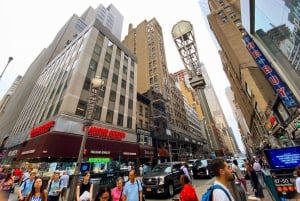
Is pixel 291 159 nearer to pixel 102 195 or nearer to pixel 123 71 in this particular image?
pixel 102 195

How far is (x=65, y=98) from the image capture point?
19.5 meters

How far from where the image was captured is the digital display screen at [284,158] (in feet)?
18.0

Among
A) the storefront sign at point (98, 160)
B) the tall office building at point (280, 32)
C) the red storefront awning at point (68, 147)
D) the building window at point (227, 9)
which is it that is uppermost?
the building window at point (227, 9)

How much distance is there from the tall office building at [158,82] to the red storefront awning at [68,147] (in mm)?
13095

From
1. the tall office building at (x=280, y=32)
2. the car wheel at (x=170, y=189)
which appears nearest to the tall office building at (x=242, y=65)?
the tall office building at (x=280, y=32)

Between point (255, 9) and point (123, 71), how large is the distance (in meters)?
26.4

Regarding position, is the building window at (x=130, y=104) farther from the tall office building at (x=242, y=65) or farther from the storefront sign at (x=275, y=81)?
the storefront sign at (x=275, y=81)

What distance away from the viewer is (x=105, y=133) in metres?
21.3

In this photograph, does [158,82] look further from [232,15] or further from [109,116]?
[232,15]

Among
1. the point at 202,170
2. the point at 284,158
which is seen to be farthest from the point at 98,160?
the point at 284,158

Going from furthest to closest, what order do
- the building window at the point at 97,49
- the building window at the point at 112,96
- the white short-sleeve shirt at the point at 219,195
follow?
the building window at the point at 97,49
the building window at the point at 112,96
the white short-sleeve shirt at the point at 219,195

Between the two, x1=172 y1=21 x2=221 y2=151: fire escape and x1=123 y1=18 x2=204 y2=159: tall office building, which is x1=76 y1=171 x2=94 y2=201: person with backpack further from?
x1=123 y1=18 x2=204 y2=159: tall office building

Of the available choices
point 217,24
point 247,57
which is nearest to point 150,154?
point 247,57

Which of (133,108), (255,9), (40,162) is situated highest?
(133,108)
